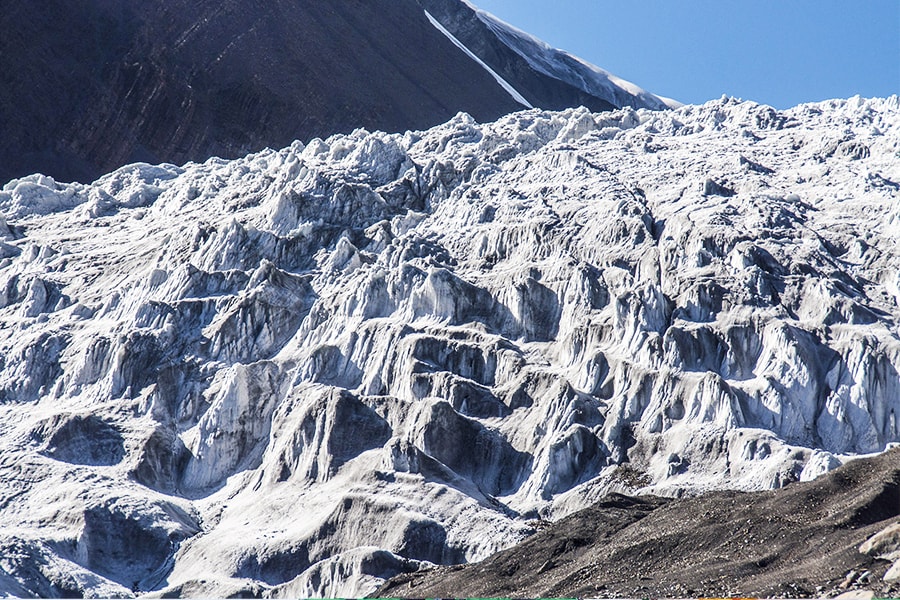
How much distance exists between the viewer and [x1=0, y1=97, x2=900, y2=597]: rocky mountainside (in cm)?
4825

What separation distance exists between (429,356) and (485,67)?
113229 millimetres

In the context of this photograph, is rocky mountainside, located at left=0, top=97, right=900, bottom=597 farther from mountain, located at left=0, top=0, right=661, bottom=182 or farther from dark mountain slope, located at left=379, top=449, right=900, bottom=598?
mountain, located at left=0, top=0, right=661, bottom=182

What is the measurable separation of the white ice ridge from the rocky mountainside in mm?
79500

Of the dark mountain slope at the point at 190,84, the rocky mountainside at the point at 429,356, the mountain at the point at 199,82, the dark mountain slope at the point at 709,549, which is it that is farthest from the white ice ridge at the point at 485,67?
the dark mountain slope at the point at 709,549

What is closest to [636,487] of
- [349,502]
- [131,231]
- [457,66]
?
[349,502]

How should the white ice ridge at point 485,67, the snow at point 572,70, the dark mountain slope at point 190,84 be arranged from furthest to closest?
the snow at point 572,70 < the white ice ridge at point 485,67 < the dark mountain slope at point 190,84

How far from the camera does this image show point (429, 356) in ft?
188

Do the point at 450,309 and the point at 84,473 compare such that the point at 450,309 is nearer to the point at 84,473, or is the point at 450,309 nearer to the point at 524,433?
the point at 524,433

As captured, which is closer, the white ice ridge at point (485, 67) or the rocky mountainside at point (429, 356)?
the rocky mountainside at point (429, 356)

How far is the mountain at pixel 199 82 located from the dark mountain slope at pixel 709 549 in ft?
308

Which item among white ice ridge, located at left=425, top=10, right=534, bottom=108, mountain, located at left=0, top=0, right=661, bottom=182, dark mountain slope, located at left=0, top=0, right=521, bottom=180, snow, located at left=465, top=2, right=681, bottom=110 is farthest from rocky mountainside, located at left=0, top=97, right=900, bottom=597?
snow, located at left=465, top=2, right=681, bottom=110

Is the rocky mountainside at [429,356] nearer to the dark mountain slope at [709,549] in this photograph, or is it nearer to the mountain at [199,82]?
the dark mountain slope at [709,549]

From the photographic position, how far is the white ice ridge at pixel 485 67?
518ft

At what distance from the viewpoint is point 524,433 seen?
53.0 metres
